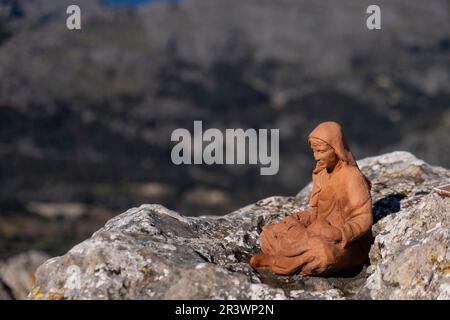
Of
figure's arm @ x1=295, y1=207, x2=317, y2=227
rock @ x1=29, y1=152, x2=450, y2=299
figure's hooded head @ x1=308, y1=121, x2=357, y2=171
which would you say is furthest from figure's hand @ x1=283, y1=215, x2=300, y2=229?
figure's hooded head @ x1=308, y1=121, x2=357, y2=171

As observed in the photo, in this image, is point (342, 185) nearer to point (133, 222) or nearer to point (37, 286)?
point (133, 222)

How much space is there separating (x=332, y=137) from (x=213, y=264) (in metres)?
3.30

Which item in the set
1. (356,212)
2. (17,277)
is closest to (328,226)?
(356,212)

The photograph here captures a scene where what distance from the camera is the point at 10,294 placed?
24156 millimetres

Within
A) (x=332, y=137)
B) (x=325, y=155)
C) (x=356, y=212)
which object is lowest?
(x=356, y=212)

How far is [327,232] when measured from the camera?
43.1 feet

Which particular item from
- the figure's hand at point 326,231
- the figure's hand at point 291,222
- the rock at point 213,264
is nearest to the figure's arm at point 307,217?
the figure's hand at point 291,222

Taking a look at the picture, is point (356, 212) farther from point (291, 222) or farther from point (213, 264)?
point (213, 264)

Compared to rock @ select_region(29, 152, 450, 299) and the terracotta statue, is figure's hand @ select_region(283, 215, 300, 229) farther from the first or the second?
rock @ select_region(29, 152, 450, 299)

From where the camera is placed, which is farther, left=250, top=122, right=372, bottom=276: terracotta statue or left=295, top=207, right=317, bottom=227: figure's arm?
left=295, top=207, right=317, bottom=227: figure's arm

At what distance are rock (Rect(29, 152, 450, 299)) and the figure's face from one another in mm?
1865

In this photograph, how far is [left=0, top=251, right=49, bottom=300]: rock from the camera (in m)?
24.2
